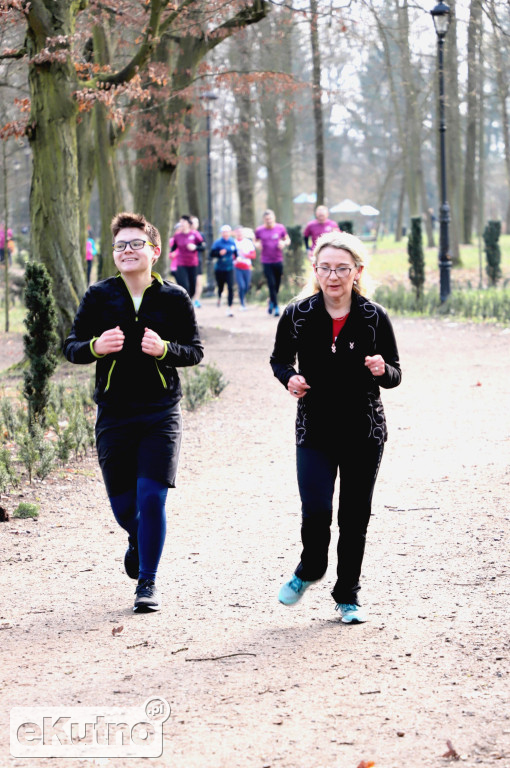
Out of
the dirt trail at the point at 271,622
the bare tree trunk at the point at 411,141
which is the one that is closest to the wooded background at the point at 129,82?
the bare tree trunk at the point at 411,141

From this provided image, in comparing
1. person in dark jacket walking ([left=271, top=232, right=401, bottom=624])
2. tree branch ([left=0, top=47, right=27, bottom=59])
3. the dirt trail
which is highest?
tree branch ([left=0, top=47, right=27, bottom=59])

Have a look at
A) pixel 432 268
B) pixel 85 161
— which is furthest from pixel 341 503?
pixel 432 268

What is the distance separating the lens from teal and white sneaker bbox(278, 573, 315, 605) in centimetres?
509

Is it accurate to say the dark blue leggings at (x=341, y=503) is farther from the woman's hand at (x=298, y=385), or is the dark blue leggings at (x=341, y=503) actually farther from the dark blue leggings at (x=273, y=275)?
the dark blue leggings at (x=273, y=275)

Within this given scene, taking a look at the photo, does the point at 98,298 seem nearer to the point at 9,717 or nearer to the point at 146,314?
the point at 146,314

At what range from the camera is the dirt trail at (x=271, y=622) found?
369 centimetres

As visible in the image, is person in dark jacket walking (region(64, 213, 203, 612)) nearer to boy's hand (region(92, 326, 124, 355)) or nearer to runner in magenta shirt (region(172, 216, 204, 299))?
boy's hand (region(92, 326, 124, 355))

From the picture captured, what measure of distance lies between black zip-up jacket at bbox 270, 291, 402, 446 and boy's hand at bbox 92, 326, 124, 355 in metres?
0.76

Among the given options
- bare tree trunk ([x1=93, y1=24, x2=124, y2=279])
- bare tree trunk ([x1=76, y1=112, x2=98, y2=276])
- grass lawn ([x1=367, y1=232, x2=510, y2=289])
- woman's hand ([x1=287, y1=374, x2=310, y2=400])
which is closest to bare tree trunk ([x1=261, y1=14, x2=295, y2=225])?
grass lawn ([x1=367, y1=232, x2=510, y2=289])

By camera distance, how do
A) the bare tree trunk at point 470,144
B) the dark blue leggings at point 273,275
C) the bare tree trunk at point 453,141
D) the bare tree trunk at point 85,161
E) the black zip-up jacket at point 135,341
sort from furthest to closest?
the bare tree trunk at point 470,144 < the bare tree trunk at point 453,141 < the dark blue leggings at point 273,275 < the bare tree trunk at point 85,161 < the black zip-up jacket at point 135,341

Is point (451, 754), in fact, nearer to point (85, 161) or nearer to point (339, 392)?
point (339, 392)

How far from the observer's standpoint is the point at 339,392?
4.86m

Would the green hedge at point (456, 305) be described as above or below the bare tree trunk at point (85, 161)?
below

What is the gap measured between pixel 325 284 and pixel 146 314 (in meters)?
0.93
